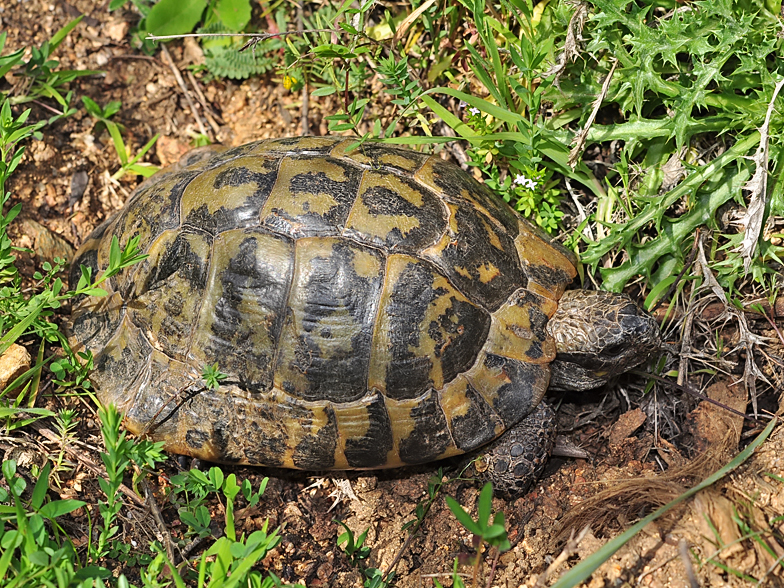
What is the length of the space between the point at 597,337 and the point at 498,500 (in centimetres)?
119

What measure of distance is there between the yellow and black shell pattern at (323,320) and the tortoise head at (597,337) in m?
0.14

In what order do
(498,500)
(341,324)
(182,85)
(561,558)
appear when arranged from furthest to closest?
(182,85) → (498,500) → (341,324) → (561,558)

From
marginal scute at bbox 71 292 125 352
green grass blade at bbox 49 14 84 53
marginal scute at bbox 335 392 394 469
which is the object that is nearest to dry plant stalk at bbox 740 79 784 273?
marginal scute at bbox 335 392 394 469

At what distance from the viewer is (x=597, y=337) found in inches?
150

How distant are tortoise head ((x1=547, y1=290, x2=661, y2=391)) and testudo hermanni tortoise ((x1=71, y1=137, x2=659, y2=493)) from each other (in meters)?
0.01

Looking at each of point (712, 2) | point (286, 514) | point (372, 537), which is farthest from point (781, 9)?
point (286, 514)

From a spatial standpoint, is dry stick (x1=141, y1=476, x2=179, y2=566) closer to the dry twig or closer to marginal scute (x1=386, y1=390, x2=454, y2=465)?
marginal scute (x1=386, y1=390, x2=454, y2=465)

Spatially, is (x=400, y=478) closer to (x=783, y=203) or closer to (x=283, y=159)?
(x=283, y=159)

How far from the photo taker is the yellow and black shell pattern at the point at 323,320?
3600mm

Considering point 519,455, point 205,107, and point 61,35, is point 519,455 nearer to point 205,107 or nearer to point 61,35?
point 205,107

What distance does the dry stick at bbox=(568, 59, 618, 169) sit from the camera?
13.0 feet

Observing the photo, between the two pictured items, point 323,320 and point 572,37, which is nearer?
point 323,320

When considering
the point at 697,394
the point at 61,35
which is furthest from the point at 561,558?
the point at 61,35

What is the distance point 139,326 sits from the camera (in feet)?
12.9
